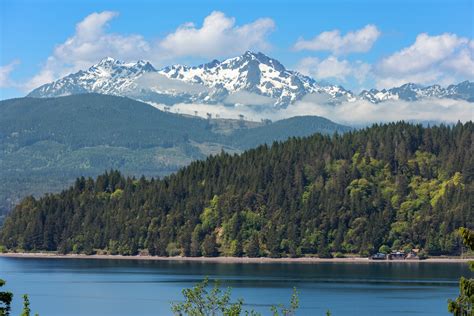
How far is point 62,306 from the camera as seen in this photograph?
6693 inches

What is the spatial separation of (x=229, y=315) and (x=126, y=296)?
11500 centimetres

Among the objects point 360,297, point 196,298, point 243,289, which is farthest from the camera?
point 243,289

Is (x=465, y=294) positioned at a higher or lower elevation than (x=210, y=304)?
higher

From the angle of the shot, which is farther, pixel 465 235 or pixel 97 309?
pixel 97 309

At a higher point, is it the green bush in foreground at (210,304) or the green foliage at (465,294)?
the green foliage at (465,294)

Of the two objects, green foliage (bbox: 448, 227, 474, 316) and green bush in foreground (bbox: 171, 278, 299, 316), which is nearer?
green foliage (bbox: 448, 227, 474, 316)

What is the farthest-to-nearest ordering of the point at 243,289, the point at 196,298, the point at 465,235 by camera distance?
the point at 243,289
the point at 196,298
the point at 465,235

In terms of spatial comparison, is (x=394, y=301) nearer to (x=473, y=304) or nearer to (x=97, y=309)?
(x=97, y=309)

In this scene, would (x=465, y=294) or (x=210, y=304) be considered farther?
(x=210, y=304)

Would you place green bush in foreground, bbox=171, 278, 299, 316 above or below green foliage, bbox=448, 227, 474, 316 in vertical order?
below

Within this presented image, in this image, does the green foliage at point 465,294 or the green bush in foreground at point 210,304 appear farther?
the green bush in foreground at point 210,304

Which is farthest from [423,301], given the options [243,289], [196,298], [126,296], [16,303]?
[196,298]

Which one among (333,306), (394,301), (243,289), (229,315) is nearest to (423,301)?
(394,301)

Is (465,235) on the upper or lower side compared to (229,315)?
upper
